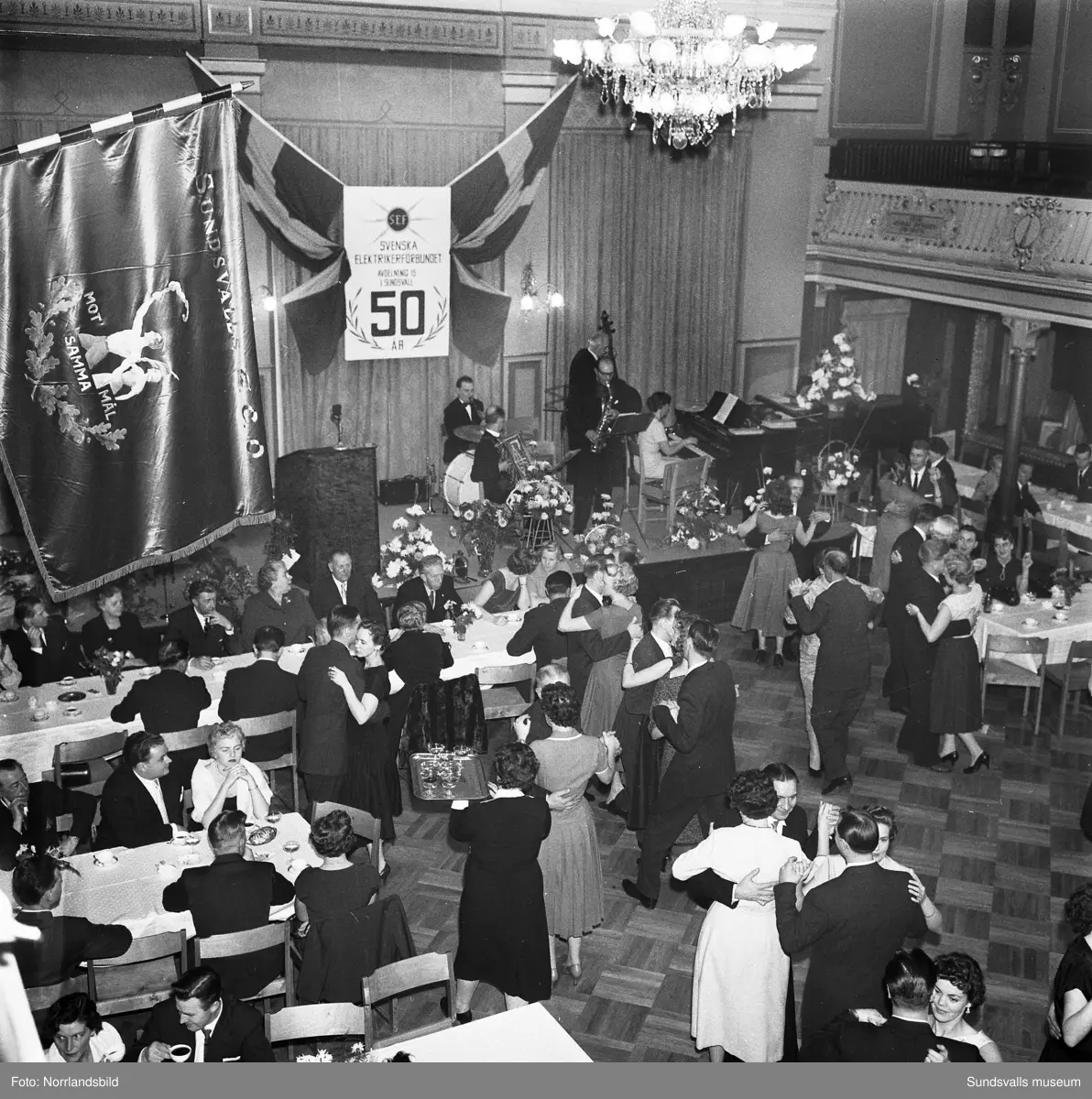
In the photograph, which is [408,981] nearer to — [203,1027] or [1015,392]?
[203,1027]

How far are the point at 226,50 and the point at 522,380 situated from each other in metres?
4.05

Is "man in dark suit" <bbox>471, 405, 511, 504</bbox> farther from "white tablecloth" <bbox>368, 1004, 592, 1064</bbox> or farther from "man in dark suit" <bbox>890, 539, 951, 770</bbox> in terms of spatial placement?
"white tablecloth" <bbox>368, 1004, 592, 1064</bbox>

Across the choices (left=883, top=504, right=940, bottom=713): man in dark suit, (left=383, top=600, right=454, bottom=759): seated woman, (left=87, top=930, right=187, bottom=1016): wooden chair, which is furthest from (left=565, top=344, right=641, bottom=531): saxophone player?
(left=87, top=930, right=187, bottom=1016): wooden chair

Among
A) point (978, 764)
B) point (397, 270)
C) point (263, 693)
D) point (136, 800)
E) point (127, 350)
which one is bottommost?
point (978, 764)

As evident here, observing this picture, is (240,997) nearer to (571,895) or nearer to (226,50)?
(571,895)

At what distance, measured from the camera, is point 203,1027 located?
4426mm

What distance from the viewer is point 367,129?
11.7 meters

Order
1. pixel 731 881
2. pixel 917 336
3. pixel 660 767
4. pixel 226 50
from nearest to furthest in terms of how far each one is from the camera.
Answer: pixel 731 881 → pixel 660 767 → pixel 226 50 → pixel 917 336

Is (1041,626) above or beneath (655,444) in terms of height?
beneath

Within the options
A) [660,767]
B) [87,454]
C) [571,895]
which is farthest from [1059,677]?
[87,454]

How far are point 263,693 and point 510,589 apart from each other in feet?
6.56

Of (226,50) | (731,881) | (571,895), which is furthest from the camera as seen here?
(226,50)

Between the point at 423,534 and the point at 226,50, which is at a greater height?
the point at 226,50

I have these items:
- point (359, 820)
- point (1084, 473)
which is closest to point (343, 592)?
point (359, 820)
